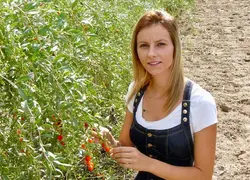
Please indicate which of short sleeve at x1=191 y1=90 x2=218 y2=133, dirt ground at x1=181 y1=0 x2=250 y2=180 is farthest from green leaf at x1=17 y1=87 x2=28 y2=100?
dirt ground at x1=181 y1=0 x2=250 y2=180

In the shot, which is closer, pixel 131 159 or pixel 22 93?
pixel 22 93

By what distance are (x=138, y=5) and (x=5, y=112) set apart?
2770 mm

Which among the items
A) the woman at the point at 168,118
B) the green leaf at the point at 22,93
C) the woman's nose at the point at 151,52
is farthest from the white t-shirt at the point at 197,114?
the green leaf at the point at 22,93

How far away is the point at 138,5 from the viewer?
13.5ft

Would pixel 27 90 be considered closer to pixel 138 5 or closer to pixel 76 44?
pixel 76 44

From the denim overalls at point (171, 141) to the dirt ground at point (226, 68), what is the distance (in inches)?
50.8

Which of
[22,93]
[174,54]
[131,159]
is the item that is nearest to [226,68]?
[174,54]

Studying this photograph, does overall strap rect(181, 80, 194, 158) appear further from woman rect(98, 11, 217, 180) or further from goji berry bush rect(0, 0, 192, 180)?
goji berry bush rect(0, 0, 192, 180)

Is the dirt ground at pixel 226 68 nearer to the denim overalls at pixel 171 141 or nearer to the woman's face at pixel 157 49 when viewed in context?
the denim overalls at pixel 171 141

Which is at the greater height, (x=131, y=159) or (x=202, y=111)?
(x=202, y=111)

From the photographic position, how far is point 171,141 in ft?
6.09

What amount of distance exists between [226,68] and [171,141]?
320 centimetres

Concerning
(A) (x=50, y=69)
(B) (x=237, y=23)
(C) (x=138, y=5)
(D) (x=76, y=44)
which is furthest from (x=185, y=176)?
(B) (x=237, y=23)

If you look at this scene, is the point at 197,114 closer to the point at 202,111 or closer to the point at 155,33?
the point at 202,111
